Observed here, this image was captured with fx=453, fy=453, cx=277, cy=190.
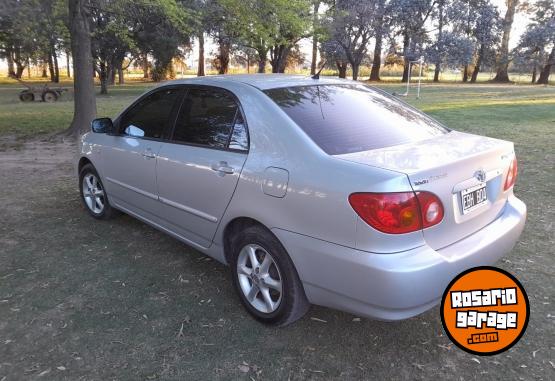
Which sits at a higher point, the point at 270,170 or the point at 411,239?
the point at 270,170

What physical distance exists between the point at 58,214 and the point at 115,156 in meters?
1.45

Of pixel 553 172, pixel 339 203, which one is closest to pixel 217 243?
pixel 339 203

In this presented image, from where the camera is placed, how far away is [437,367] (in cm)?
260

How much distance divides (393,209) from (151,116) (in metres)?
2.59

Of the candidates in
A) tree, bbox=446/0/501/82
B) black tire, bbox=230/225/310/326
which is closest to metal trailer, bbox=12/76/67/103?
black tire, bbox=230/225/310/326

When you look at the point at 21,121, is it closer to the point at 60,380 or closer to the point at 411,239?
the point at 60,380

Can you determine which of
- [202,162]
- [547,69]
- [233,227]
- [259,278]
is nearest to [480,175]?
[259,278]

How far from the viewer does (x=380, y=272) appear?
2.32 m

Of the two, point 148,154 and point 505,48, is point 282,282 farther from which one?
point 505,48

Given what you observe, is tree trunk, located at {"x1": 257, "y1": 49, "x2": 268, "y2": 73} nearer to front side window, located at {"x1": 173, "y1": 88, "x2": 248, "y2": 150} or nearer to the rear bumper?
front side window, located at {"x1": 173, "y1": 88, "x2": 248, "y2": 150}

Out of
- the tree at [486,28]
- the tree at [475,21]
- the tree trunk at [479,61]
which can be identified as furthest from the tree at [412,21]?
the tree trunk at [479,61]

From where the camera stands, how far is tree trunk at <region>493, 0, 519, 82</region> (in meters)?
44.8

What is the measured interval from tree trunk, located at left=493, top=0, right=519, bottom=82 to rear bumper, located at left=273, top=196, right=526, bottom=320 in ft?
159

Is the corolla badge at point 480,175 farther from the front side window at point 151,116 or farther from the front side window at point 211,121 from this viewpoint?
the front side window at point 151,116
